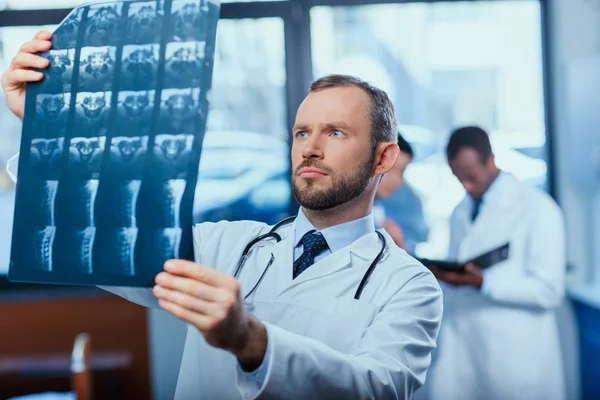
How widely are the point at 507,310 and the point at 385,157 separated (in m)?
0.93

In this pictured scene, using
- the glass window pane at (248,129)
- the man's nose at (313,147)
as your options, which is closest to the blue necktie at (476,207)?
the glass window pane at (248,129)

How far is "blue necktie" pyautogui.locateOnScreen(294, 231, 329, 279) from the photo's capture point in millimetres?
808

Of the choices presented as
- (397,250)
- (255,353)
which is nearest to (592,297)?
(397,250)

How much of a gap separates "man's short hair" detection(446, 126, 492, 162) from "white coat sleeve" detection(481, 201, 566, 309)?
18 cm

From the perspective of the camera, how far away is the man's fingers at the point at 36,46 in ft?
2.40

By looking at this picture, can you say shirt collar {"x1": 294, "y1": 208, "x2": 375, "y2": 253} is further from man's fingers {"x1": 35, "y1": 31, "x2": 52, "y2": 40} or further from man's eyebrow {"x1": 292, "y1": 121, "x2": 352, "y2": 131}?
man's fingers {"x1": 35, "y1": 31, "x2": 52, "y2": 40}

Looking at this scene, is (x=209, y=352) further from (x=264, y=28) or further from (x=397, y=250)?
(x=264, y=28)

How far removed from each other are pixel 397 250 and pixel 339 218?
0.08 metres

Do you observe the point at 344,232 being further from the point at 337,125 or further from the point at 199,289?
the point at 199,289

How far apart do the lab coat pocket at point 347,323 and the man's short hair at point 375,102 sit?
180 mm

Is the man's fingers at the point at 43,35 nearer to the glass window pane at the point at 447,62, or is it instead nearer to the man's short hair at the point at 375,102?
the man's short hair at the point at 375,102

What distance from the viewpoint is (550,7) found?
1.99m

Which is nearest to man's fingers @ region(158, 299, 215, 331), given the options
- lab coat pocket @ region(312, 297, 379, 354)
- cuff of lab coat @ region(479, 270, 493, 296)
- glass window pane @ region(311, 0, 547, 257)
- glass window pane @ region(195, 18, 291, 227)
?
lab coat pocket @ region(312, 297, 379, 354)

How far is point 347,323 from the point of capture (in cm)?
74
